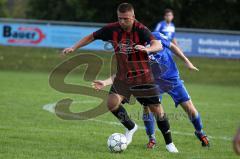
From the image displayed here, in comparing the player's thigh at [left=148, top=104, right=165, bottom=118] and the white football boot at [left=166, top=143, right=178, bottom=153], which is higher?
the player's thigh at [left=148, top=104, right=165, bottom=118]

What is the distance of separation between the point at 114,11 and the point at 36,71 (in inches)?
498

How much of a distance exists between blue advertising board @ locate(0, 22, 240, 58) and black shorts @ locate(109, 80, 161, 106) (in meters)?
14.8

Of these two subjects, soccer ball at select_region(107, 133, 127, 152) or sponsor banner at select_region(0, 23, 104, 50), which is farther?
sponsor banner at select_region(0, 23, 104, 50)

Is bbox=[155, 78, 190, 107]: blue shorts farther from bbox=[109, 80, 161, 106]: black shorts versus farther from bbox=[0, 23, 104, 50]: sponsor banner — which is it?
bbox=[0, 23, 104, 50]: sponsor banner

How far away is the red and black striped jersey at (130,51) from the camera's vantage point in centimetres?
793

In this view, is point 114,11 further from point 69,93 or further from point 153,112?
point 153,112

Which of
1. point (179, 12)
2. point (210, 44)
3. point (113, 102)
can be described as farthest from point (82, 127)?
point (179, 12)

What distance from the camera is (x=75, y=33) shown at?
2375cm

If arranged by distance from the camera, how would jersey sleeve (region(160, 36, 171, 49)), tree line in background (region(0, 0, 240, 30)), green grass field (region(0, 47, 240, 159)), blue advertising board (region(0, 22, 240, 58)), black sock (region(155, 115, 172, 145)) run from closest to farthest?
1. green grass field (region(0, 47, 240, 159))
2. black sock (region(155, 115, 172, 145))
3. jersey sleeve (region(160, 36, 171, 49))
4. blue advertising board (region(0, 22, 240, 58))
5. tree line in background (region(0, 0, 240, 30))

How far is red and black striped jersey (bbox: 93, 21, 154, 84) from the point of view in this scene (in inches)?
312

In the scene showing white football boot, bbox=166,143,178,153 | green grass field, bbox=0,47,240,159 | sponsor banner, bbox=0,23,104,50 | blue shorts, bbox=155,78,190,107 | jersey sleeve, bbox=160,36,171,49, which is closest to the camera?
green grass field, bbox=0,47,240,159

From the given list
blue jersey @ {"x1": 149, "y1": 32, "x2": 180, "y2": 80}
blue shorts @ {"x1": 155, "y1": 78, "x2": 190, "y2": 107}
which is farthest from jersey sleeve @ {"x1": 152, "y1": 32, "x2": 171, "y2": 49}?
blue shorts @ {"x1": 155, "y1": 78, "x2": 190, "y2": 107}

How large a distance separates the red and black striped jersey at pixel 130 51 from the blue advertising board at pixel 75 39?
1484 centimetres

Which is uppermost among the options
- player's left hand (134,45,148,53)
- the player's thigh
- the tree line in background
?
player's left hand (134,45,148,53)
